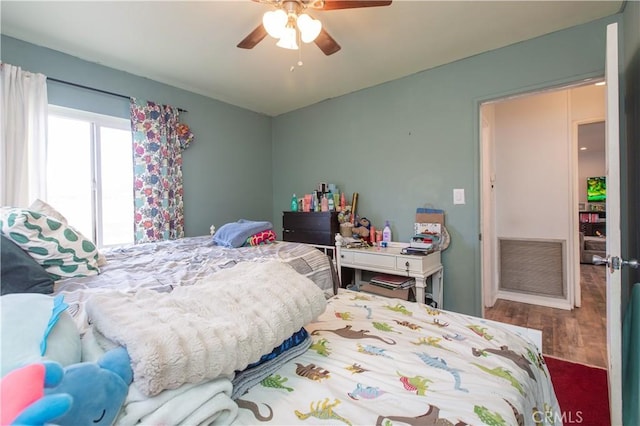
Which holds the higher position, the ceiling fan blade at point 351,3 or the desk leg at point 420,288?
the ceiling fan blade at point 351,3

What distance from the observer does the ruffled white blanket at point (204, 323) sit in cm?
62

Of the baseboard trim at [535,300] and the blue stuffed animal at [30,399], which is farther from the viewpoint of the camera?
the baseboard trim at [535,300]

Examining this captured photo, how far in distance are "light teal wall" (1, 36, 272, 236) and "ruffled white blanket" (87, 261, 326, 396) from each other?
8.12ft

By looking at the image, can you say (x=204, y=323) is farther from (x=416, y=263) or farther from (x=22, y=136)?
(x=22, y=136)

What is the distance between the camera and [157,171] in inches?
113

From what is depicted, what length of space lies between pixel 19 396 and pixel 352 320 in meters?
1.06

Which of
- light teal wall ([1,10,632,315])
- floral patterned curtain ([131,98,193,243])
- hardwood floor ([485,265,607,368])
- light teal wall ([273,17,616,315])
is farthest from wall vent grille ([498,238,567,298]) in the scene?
floral patterned curtain ([131,98,193,243])

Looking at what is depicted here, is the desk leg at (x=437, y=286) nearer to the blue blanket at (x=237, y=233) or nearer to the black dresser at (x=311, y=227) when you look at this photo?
the black dresser at (x=311, y=227)

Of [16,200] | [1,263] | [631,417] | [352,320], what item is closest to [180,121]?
[16,200]

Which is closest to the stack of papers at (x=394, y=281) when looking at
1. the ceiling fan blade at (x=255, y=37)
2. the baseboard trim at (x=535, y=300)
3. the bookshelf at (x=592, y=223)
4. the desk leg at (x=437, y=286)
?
the desk leg at (x=437, y=286)

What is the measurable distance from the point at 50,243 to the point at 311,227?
2288 millimetres

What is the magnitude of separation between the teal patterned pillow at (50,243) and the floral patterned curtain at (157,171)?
1336 millimetres

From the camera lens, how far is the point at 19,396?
0.43 meters

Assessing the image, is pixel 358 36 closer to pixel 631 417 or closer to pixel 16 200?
pixel 631 417
